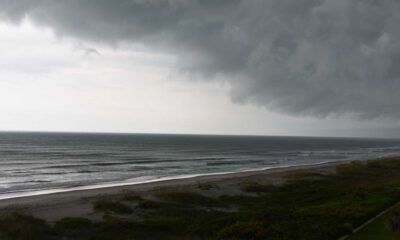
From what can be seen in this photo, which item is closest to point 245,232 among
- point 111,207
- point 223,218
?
point 223,218

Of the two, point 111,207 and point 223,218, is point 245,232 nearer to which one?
point 223,218

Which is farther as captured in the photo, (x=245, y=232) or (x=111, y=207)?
(x=111, y=207)

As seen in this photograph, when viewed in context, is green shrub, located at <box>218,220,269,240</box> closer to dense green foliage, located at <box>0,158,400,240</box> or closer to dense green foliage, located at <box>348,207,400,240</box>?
dense green foliage, located at <box>0,158,400,240</box>

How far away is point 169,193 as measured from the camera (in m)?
31.7

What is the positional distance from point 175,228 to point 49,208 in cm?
1117

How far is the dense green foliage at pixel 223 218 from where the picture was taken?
1848 centimetres

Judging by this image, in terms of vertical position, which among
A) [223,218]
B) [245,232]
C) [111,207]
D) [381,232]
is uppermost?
[381,232]

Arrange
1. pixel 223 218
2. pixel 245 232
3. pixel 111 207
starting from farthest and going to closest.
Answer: pixel 111 207 → pixel 223 218 → pixel 245 232

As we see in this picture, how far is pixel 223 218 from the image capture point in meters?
22.0

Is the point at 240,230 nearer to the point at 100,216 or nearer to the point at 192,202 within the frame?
the point at 100,216

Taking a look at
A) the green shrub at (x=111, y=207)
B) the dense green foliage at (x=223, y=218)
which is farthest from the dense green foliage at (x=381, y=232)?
the green shrub at (x=111, y=207)

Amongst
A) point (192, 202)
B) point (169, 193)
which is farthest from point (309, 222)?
point (169, 193)

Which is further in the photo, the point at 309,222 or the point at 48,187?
the point at 48,187

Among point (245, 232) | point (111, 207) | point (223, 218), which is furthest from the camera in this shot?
point (111, 207)
